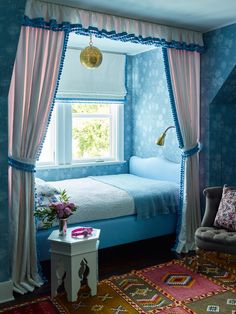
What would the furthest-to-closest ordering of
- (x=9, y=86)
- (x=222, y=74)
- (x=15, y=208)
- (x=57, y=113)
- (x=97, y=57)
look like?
(x=57, y=113) < (x=222, y=74) < (x=97, y=57) < (x=15, y=208) < (x=9, y=86)

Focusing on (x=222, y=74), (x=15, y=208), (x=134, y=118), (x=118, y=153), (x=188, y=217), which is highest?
(x=222, y=74)

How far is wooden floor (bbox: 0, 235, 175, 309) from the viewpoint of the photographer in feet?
11.8

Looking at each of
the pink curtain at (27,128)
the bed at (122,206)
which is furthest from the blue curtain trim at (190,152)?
the pink curtain at (27,128)

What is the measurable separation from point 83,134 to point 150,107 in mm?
1048

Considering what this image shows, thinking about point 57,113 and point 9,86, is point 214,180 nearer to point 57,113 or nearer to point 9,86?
point 57,113

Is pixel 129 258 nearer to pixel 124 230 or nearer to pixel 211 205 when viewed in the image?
pixel 124 230

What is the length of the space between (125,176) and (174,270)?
1894mm

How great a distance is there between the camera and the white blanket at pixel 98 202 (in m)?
3.74

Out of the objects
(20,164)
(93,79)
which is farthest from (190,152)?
(20,164)

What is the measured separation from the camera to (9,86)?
9.96 feet

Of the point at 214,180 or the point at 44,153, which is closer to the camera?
the point at 214,180

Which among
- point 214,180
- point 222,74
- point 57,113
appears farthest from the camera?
point 57,113

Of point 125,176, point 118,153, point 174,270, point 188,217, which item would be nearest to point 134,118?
point 118,153

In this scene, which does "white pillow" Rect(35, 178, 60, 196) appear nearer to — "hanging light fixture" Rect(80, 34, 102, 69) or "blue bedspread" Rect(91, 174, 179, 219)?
"blue bedspread" Rect(91, 174, 179, 219)
